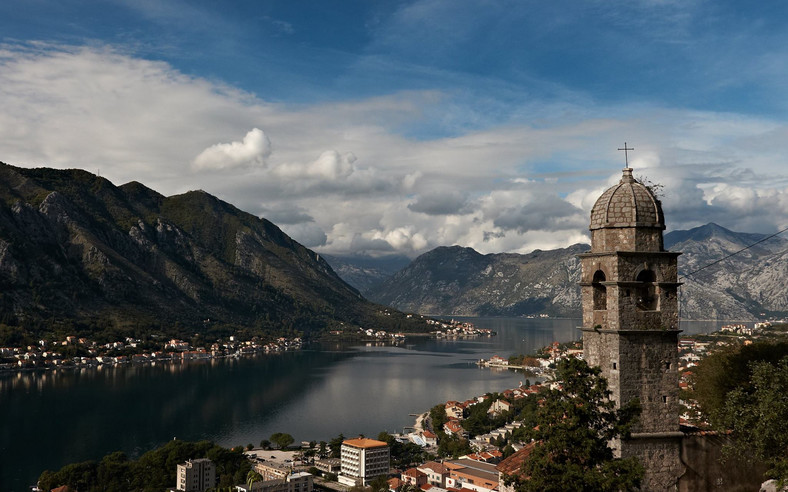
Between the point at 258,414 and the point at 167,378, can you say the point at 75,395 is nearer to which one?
the point at 167,378

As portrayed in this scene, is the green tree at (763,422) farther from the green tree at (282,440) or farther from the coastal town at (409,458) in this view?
the green tree at (282,440)

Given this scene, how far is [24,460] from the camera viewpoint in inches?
2206

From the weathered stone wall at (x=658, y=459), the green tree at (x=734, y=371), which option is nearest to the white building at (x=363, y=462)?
the green tree at (x=734, y=371)

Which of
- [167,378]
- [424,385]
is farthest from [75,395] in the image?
[424,385]

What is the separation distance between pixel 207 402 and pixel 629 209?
278ft

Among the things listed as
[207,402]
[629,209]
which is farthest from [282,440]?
[629,209]

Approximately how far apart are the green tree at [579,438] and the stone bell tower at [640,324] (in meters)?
0.64

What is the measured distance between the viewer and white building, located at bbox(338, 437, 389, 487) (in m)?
51.2

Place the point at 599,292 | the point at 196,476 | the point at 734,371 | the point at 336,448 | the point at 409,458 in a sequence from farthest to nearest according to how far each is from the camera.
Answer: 1. the point at 336,448
2. the point at 409,458
3. the point at 196,476
4. the point at 734,371
5. the point at 599,292

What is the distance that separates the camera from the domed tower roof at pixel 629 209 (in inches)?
527

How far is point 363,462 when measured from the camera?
51344 millimetres

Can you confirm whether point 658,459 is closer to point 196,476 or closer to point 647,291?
point 647,291

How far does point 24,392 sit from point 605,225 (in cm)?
10072

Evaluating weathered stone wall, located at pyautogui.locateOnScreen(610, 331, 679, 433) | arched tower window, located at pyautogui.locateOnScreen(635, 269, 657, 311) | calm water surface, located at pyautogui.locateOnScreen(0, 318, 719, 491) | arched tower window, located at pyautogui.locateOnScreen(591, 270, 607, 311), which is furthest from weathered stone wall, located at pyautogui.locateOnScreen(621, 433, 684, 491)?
calm water surface, located at pyautogui.locateOnScreen(0, 318, 719, 491)
